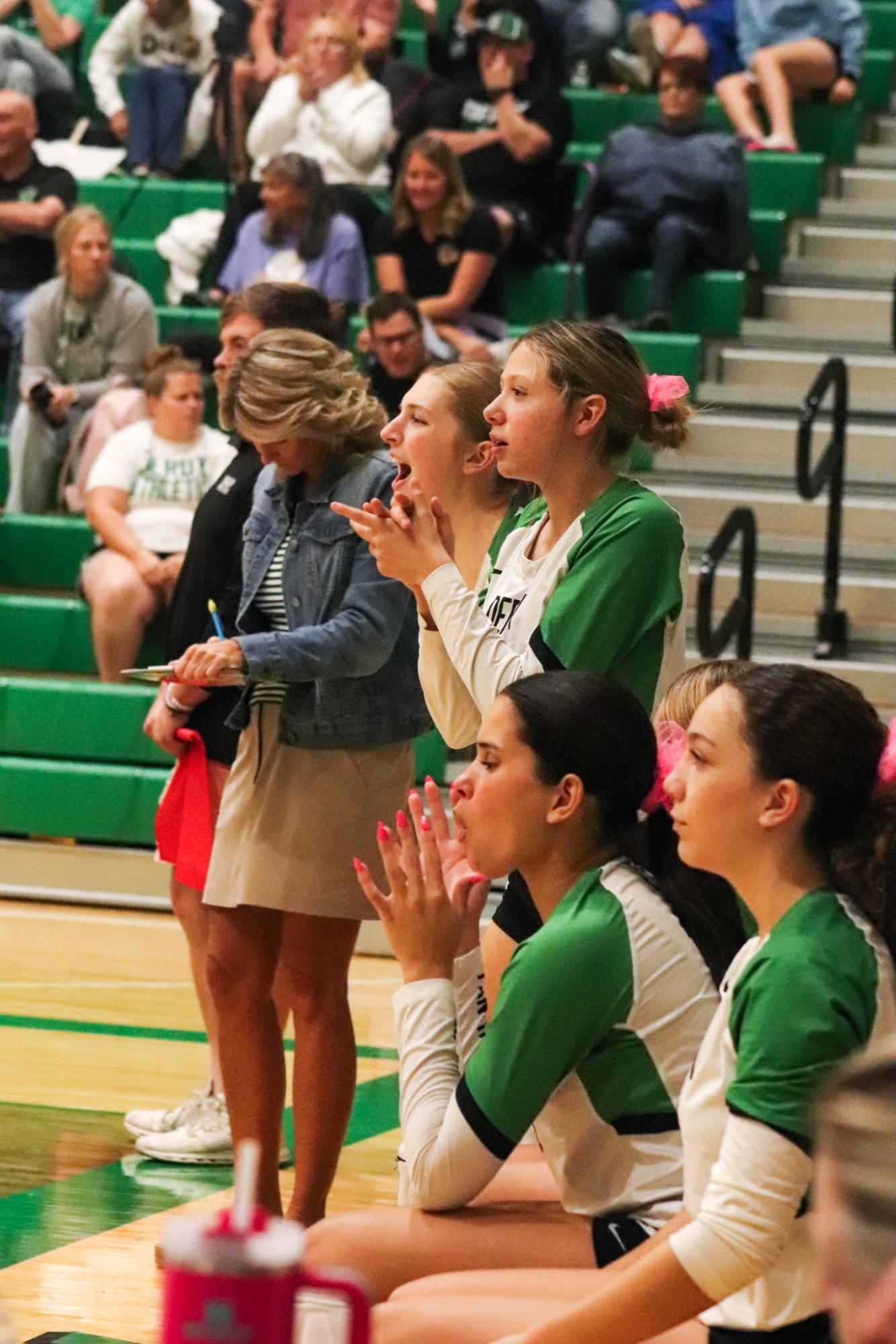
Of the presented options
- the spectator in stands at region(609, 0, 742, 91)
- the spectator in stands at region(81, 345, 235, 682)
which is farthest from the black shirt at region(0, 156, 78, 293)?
the spectator in stands at region(609, 0, 742, 91)

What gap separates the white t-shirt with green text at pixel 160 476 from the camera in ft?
21.4

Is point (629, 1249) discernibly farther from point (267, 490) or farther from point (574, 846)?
point (267, 490)

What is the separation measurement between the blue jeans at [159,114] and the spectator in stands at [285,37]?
32cm

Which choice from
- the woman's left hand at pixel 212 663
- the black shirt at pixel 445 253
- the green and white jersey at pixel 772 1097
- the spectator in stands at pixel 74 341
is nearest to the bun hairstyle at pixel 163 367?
the spectator in stands at pixel 74 341

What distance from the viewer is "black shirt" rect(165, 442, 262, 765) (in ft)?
12.1

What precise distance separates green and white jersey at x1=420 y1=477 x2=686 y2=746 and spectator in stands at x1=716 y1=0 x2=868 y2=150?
5.82m

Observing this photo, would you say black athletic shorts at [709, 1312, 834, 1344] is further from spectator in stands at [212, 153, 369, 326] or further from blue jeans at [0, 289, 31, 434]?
blue jeans at [0, 289, 31, 434]

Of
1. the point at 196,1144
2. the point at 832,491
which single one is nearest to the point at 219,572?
the point at 196,1144

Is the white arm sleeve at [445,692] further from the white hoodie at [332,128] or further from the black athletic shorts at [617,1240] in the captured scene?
the white hoodie at [332,128]

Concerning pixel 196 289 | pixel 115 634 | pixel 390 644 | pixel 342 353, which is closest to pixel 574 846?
pixel 390 644

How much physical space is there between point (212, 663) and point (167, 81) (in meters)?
6.02

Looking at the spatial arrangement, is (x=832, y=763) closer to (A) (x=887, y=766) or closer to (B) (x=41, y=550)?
(A) (x=887, y=766)

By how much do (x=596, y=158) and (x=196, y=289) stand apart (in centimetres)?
162

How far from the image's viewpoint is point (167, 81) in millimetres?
8719
